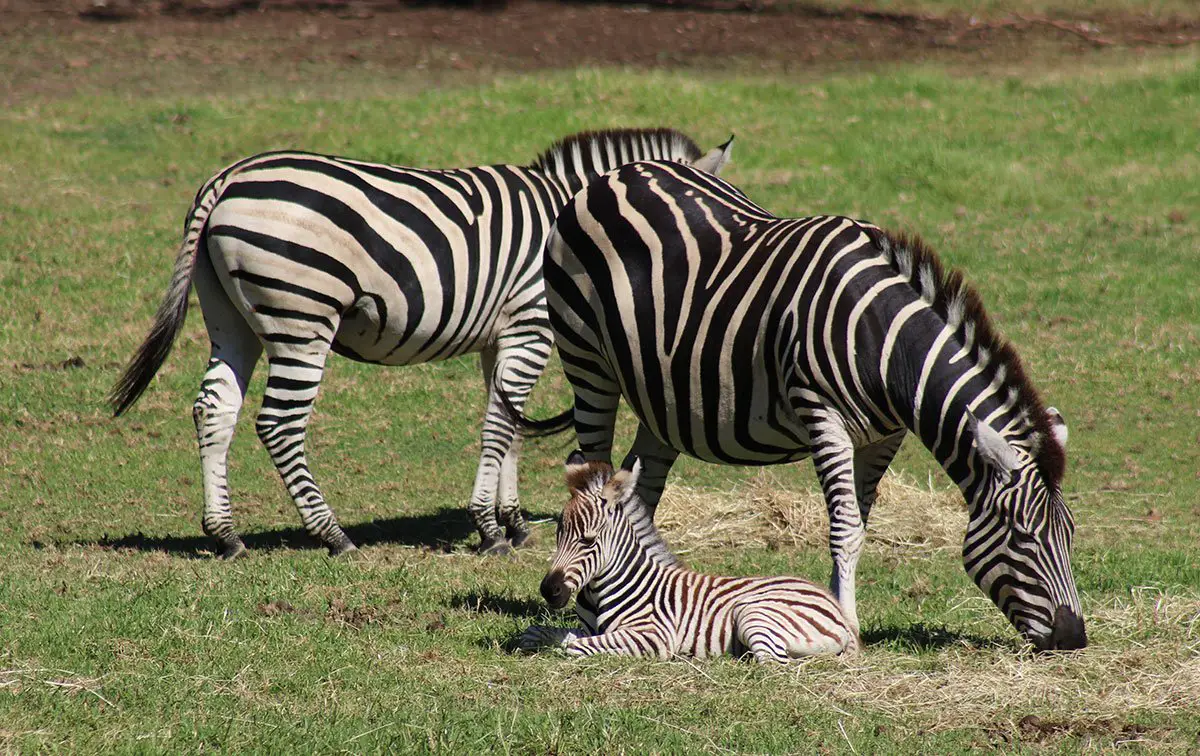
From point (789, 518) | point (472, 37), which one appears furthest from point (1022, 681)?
point (472, 37)

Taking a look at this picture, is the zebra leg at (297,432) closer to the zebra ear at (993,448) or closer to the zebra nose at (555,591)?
the zebra nose at (555,591)

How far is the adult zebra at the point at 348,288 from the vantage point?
9492 millimetres

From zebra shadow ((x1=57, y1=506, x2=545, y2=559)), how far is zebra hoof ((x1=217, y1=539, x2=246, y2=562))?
0.08 metres

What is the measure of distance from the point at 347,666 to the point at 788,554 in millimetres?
4041

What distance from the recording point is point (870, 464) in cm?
773

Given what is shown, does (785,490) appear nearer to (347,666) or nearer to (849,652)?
(849,652)

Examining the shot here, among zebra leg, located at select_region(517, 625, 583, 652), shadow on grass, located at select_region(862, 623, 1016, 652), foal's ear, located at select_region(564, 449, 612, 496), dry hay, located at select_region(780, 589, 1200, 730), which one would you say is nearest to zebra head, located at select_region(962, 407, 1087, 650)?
dry hay, located at select_region(780, 589, 1200, 730)

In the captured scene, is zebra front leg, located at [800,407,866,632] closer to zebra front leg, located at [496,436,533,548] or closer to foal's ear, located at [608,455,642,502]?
foal's ear, located at [608,455,642,502]

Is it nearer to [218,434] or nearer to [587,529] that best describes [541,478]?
[218,434]

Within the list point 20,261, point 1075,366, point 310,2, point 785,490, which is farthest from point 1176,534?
point 310,2

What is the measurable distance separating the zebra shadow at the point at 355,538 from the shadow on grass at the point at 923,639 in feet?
12.0

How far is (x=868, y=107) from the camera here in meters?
21.4

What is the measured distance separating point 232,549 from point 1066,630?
17.8 ft

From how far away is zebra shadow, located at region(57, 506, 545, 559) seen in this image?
9906 mm
